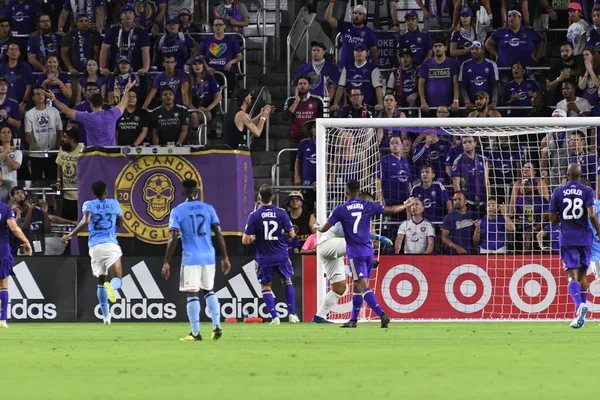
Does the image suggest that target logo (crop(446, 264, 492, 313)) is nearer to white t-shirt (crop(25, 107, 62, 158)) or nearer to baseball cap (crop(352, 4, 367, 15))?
baseball cap (crop(352, 4, 367, 15))

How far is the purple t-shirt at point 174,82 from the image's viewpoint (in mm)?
23891

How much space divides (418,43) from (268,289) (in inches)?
264

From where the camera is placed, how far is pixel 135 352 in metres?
12.7

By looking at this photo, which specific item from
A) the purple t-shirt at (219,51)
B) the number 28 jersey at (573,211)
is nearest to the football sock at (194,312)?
the number 28 jersey at (573,211)

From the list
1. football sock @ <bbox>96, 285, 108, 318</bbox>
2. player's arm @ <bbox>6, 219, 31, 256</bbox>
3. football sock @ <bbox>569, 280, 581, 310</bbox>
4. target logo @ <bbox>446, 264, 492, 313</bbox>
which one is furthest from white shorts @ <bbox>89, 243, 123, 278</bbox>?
football sock @ <bbox>569, 280, 581, 310</bbox>

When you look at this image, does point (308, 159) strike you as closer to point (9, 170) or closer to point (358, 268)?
point (358, 268)

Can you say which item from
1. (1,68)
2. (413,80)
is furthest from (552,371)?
(1,68)

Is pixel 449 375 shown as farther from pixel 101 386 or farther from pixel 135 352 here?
pixel 135 352

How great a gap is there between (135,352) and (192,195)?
245 cm

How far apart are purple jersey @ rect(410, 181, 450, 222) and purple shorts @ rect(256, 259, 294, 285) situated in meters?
2.66

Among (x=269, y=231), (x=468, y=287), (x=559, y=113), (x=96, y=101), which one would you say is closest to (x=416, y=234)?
(x=468, y=287)

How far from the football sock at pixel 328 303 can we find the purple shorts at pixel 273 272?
78 centimetres

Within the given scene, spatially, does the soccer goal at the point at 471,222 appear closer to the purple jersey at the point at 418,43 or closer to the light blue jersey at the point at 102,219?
the purple jersey at the point at 418,43

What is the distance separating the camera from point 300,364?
1094 cm
